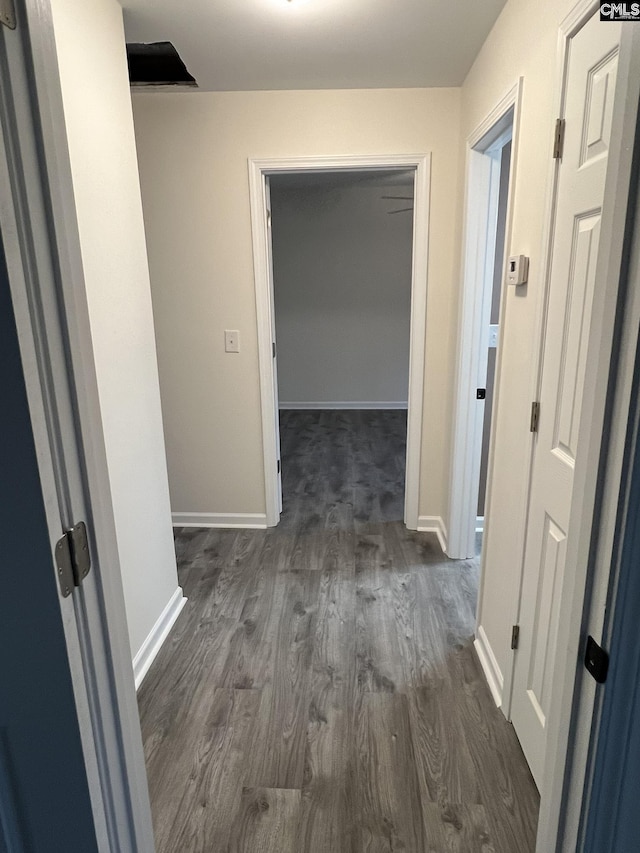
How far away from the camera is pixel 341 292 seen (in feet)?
19.8

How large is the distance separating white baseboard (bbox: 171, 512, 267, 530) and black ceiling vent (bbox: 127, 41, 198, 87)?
2372 millimetres

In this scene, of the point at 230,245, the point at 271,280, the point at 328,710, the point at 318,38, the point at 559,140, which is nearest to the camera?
the point at 559,140

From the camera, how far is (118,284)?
72.5 inches

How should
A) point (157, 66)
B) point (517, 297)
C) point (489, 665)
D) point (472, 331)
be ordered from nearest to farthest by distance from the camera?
point (517, 297), point (489, 665), point (157, 66), point (472, 331)

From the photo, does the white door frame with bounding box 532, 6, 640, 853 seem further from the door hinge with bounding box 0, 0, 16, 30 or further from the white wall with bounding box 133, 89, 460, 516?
the white wall with bounding box 133, 89, 460, 516

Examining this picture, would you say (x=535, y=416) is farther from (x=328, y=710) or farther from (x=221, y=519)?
(x=221, y=519)

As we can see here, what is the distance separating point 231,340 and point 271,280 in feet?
1.37

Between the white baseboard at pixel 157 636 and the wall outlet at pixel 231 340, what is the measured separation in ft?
4.42

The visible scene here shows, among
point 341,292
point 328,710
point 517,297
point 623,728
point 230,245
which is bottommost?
point 328,710

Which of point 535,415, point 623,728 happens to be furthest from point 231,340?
point 623,728

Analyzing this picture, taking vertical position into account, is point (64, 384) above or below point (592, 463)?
above

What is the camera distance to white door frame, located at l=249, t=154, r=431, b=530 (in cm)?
271

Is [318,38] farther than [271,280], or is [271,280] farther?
[271,280]

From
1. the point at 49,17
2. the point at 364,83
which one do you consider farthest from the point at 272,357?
the point at 49,17
